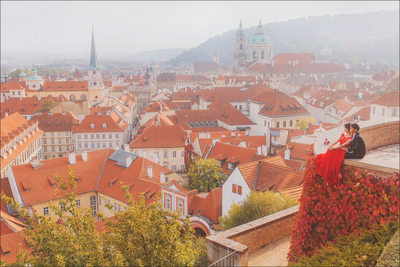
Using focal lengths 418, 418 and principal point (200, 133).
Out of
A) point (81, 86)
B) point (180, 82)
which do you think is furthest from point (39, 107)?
point (180, 82)

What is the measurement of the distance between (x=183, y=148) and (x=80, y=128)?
57.9 feet

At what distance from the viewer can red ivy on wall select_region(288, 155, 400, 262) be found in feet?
20.5

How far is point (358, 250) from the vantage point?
233 inches

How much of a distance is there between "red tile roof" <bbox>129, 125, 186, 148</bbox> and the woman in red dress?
37.1 m

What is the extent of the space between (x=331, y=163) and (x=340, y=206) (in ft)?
2.38

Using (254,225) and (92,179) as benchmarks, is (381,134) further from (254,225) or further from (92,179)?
(92,179)

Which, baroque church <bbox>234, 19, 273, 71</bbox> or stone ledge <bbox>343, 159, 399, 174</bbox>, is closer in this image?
stone ledge <bbox>343, 159, 399, 174</bbox>

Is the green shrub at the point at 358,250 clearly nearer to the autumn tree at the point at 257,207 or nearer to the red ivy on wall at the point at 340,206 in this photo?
the red ivy on wall at the point at 340,206

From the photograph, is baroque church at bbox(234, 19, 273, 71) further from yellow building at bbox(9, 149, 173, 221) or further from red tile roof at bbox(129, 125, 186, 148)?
yellow building at bbox(9, 149, 173, 221)

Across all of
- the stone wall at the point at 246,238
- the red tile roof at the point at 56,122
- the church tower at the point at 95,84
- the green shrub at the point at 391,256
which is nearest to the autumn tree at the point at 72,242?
the stone wall at the point at 246,238

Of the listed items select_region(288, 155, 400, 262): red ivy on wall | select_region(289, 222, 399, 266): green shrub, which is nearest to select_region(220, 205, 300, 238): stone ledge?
select_region(288, 155, 400, 262): red ivy on wall

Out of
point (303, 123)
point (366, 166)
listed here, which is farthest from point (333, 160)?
point (303, 123)

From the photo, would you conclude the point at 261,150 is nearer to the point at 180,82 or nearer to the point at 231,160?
the point at 231,160

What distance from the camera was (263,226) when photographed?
31.2ft
